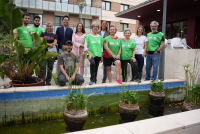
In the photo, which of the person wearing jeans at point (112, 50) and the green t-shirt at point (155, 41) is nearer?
the person wearing jeans at point (112, 50)

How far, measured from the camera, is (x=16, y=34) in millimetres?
4633

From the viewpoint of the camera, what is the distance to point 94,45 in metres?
4.67

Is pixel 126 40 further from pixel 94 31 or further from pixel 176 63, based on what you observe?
pixel 176 63

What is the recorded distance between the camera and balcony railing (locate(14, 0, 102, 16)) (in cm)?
1873

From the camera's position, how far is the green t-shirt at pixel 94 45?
4.67m

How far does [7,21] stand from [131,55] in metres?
3.43

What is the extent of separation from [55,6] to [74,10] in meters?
2.40

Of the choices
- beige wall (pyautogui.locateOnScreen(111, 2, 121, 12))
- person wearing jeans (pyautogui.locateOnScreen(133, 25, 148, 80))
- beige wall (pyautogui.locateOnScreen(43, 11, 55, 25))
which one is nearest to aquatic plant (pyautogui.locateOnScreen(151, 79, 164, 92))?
person wearing jeans (pyautogui.locateOnScreen(133, 25, 148, 80))

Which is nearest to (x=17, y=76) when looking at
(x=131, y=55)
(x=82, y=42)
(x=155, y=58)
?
(x=82, y=42)

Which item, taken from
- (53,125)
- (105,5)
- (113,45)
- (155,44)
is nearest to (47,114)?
(53,125)

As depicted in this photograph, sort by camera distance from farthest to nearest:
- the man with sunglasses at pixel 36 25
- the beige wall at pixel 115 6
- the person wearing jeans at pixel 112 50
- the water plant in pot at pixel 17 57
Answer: the beige wall at pixel 115 6 < the man with sunglasses at pixel 36 25 < the person wearing jeans at pixel 112 50 < the water plant in pot at pixel 17 57

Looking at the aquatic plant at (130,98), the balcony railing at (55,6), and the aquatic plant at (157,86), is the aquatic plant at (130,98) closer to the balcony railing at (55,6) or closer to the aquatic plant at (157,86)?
the aquatic plant at (157,86)

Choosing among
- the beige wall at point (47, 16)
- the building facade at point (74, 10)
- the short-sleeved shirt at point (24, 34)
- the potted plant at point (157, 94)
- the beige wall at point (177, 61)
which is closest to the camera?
the potted plant at point (157, 94)

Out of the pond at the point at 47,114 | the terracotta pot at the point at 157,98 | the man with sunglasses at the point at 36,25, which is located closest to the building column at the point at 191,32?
the pond at the point at 47,114
